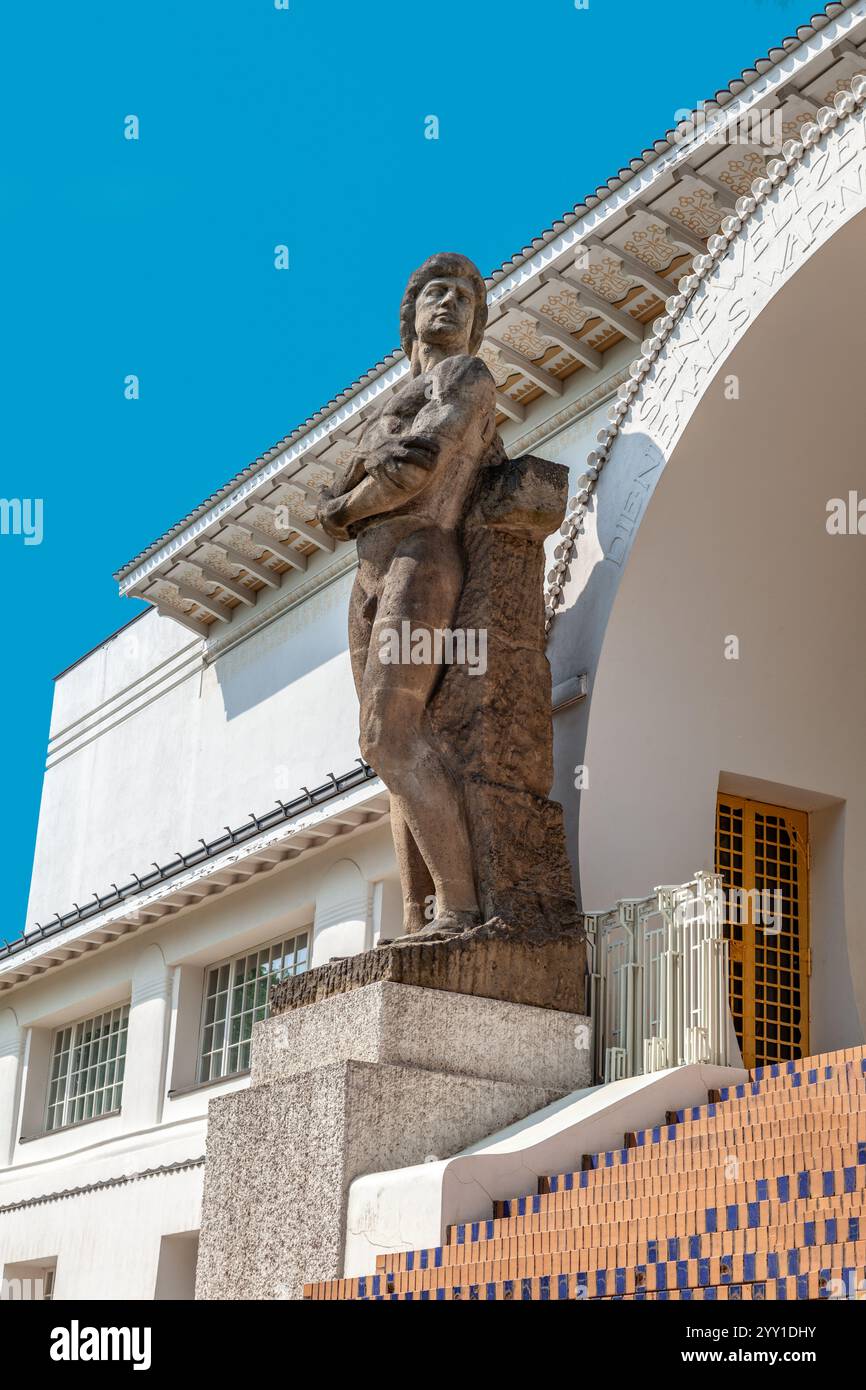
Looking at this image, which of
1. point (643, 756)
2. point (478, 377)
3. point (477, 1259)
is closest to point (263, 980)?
point (643, 756)

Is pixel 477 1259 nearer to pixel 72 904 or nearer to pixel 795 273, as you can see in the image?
pixel 795 273

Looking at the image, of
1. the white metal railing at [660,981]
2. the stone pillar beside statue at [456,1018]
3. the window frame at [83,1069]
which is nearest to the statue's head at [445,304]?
the stone pillar beside statue at [456,1018]

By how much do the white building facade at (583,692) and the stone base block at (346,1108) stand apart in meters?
1.26

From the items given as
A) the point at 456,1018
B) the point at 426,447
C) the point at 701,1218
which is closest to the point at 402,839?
the point at 456,1018

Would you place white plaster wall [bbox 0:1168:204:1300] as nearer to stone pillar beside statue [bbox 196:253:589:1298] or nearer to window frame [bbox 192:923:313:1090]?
window frame [bbox 192:923:313:1090]

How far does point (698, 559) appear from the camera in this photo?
1037 centimetres

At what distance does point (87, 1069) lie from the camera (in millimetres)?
17484

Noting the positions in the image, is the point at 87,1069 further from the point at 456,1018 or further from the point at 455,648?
the point at 456,1018

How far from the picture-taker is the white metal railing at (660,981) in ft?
27.9

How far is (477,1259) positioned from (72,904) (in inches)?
585

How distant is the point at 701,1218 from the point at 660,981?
8.22 ft

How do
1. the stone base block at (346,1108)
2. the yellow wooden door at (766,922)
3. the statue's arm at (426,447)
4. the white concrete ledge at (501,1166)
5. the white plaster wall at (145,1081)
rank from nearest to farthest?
the white concrete ledge at (501,1166) < the stone base block at (346,1108) < the statue's arm at (426,447) < the yellow wooden door at (766,922) < the white plaster wall at (145,1081)

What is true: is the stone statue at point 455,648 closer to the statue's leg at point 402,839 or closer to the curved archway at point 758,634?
the statue's leg at point 402,839
